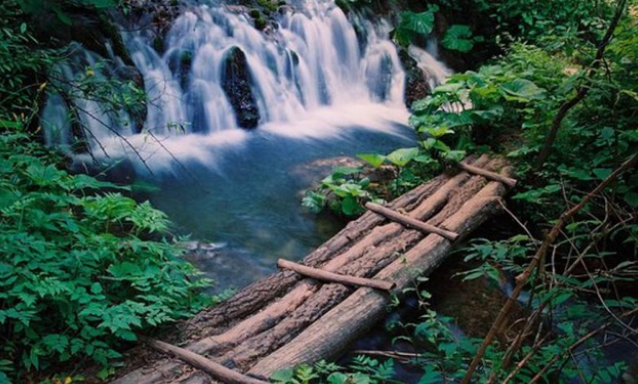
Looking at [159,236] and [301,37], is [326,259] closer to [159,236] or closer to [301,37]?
[159,236]

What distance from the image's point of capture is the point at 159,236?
15.9ft

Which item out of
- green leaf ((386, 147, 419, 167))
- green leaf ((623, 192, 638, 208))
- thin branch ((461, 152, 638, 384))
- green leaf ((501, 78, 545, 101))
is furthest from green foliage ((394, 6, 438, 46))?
thin branch ((461, 152, 638, 384))

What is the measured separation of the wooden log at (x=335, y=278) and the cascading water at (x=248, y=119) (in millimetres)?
922

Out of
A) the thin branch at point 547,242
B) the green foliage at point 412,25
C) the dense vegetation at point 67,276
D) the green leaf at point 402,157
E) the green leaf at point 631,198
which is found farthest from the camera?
the green foliage at point 412,25

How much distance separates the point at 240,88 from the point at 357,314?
5.50 meters

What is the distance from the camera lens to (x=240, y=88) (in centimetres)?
802

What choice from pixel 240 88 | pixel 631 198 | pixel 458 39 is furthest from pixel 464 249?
pixel 458 39

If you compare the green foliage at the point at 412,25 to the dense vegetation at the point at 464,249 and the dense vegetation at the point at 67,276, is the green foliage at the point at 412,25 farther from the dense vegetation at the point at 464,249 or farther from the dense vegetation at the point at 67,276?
the dense vegetation at the point at 67,276

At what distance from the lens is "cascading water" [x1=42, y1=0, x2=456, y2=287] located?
5367 millimetres

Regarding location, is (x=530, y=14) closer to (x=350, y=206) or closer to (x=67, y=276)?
(x=350, y=206)

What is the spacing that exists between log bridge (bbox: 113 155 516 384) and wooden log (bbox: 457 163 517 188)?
0.38ft

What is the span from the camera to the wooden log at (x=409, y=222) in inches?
166

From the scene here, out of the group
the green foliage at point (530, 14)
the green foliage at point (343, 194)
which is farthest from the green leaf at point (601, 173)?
the green foliage at point (530, 14)

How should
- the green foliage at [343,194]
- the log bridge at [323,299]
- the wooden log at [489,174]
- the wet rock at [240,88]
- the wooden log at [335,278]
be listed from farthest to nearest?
the wet rock at [240,88] → the green foliage at [343,194] → the wooden log at [489,174] → the wooden log at [335,278] → the log bridge at [323,299]
